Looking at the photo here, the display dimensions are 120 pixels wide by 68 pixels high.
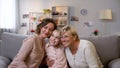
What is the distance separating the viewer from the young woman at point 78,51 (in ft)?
6.23

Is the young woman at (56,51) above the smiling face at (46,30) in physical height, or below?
below

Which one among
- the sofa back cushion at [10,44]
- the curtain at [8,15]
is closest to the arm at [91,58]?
the sofa back cushion at [10,44]

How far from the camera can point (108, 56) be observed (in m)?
2.35

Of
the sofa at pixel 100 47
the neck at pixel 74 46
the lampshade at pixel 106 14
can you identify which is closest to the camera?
the neck at pixel 74 46

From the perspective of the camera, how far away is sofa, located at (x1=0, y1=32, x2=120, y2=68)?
2338 millimetres

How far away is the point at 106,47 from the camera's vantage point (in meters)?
2.36

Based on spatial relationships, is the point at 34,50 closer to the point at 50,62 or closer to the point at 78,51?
the point at 50,62

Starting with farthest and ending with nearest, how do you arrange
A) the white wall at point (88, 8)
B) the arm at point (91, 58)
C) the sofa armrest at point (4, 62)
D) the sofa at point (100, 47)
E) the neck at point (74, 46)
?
the white wall at point (88, 8) → the sofa at point (100, 47) → the sofa armrest at point (4, 62) → the neck at point (74, 46) → the arm at point (91, 58)

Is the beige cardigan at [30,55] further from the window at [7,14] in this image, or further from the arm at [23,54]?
the window at [7,14]

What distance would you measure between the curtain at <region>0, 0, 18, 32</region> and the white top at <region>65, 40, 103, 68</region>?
3.17 metres

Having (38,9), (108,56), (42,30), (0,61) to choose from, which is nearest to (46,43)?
(42,30)

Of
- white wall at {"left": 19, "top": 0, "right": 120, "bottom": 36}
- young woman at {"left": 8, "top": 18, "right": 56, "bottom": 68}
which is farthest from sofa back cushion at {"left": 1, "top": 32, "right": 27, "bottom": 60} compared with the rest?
white wall at {"left": 19, "top": 0, "right": 120, "bottom": 36}

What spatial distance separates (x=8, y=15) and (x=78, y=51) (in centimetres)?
338

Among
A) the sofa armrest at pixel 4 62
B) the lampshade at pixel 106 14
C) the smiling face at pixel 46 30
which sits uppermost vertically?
the lampshade at pixel 106 14
